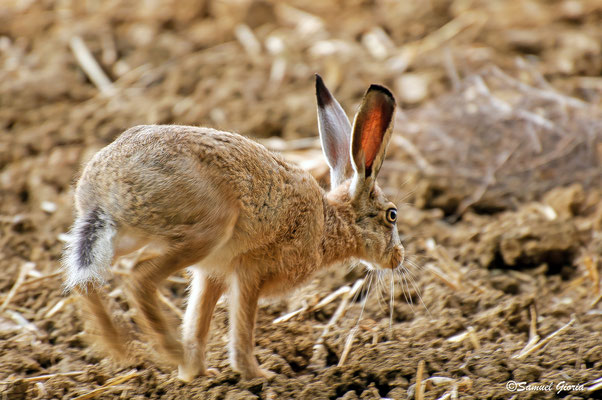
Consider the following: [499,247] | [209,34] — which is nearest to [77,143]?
[209,34]

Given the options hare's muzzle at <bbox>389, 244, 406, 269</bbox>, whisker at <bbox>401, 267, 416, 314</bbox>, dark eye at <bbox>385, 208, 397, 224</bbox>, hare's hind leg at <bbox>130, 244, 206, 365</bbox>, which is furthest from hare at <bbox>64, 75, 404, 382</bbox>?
whisker at <bbox>401, 267, 416, 314</bbox>

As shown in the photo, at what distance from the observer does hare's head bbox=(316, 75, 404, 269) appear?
4.27 metres

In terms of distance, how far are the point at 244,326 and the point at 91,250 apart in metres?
0.94

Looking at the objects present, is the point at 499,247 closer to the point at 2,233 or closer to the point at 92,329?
the point at 92,329

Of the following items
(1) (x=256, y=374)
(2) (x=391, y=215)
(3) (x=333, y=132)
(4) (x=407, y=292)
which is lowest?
(1) (x=256, y=374)

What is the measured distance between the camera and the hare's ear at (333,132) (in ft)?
15.4

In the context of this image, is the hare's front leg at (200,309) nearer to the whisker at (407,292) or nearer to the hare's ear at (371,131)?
the hare's ear at (371,131)

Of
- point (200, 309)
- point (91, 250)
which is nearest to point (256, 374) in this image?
point (200, 309)

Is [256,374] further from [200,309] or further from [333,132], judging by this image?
[333,132]

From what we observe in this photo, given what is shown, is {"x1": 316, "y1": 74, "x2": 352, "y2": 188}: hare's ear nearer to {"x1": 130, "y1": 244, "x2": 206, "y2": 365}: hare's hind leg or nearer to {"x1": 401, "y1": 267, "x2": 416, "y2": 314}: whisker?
{"x1": 401, "y1": 267, "x2": 416, "y2": 314}: whisker

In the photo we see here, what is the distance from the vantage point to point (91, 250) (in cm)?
359

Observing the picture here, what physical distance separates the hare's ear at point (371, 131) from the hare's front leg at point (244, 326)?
1006mm

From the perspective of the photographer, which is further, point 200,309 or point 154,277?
point 200,309

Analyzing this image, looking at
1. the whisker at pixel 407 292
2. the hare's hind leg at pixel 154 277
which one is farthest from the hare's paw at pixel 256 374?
the whisker at pixel 407 292
